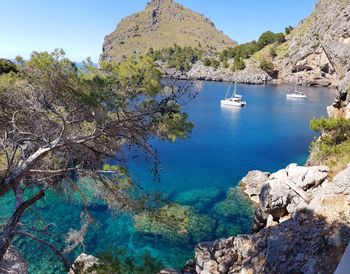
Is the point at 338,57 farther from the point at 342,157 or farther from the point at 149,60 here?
the point at 149,60

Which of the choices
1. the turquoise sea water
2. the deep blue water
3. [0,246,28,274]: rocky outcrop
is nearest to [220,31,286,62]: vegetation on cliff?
the deep blue water

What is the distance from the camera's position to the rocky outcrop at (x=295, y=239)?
369 inches

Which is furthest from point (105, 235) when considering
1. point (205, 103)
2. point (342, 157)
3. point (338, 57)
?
point (205, 103)

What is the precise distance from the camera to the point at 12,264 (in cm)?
1167

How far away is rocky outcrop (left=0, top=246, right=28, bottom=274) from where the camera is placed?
11.0 m

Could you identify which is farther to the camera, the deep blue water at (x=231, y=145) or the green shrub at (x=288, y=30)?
the green shrub at (x=288, y=30)

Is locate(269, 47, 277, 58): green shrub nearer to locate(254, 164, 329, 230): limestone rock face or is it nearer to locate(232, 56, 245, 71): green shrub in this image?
locate(232, 56, 245, 71): green shrub

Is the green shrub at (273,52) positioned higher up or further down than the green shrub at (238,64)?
higher up

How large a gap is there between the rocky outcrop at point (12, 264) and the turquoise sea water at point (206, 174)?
950 mm

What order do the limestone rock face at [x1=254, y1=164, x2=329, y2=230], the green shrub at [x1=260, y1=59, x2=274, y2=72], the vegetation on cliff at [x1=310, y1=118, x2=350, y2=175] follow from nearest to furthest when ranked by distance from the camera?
1. the limestone rock face at [x1=254, y1=164, x2=329, y2=230]
2. the vegetation on cliff at [x1=310, y1=118, x2=350, y2=175]
3. the green shrub at [x1=260, y1=59, x2=274, y2=72]

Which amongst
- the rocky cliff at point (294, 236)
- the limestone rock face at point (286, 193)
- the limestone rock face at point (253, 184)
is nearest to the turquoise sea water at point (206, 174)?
the limestone rock face at point (253, 184)

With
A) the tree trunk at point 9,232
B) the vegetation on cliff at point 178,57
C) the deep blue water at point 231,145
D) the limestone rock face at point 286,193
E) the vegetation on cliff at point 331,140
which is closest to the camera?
the tree trunk at point 9,232

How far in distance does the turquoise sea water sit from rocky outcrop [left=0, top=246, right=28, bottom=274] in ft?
3.12

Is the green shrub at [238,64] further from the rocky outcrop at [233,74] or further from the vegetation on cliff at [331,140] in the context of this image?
the vegetation on cliff at [331,140]
